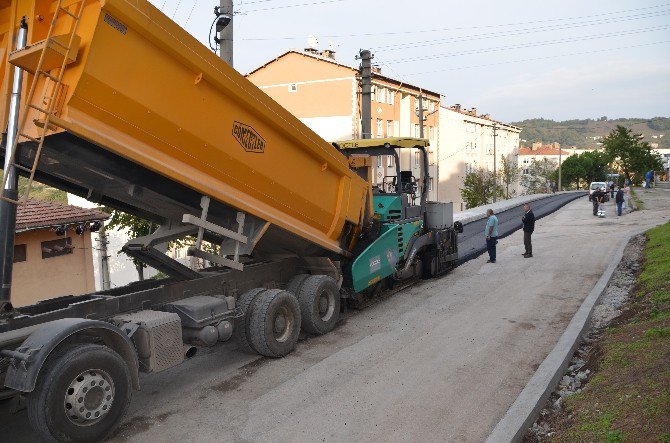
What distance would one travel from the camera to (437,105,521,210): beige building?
173ft

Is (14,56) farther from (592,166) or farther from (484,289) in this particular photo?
(592,166)

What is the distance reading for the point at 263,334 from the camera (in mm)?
6422

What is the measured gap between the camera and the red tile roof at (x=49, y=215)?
462 inches

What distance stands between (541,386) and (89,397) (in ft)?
13.5

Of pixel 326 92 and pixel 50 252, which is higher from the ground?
pixel 326 92

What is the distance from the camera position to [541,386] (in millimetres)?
5301

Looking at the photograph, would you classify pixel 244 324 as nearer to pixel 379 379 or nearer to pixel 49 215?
pixel 379 379

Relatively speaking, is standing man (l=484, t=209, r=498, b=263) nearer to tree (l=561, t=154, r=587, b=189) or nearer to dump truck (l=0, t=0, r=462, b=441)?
dump truck (l=0, t=0, r=462, b=441)

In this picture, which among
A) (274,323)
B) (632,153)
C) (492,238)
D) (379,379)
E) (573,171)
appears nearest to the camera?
(379,379)

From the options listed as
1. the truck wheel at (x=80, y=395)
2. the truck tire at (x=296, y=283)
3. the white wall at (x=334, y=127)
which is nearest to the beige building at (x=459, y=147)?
the white wall at (x=334, y=127)

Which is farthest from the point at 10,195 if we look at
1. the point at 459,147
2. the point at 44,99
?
the point at 459,147

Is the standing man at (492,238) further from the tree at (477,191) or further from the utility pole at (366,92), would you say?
the tree at (477,191)

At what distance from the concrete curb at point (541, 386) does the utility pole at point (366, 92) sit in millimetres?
11046

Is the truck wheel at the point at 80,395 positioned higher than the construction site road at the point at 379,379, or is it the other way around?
the truck wheel at the point at 80,395
